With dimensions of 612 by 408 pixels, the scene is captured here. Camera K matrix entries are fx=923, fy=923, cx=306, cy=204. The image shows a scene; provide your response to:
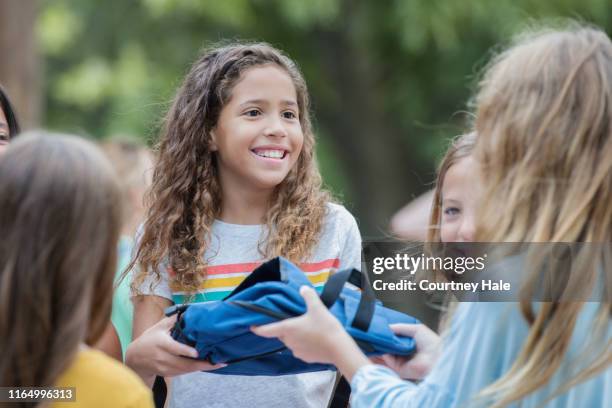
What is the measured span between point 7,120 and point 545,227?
205 centimetres

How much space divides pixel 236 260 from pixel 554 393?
48.5 inches

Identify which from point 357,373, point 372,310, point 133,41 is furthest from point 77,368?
point 133,41

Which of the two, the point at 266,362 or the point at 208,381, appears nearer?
the point at 266,362

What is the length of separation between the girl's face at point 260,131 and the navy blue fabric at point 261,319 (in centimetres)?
59

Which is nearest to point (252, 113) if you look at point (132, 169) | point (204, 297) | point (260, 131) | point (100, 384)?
point (260, 131)

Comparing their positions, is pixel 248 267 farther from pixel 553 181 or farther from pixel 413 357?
pixel 553 181

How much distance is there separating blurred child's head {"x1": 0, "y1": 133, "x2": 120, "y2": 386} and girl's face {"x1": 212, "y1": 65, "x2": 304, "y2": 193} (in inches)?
39.5

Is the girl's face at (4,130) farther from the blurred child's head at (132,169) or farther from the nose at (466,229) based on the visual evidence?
the blurred child's head at (132,169)

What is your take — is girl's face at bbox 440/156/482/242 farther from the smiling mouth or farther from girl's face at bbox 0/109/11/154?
girl's face at bbox 0/109/11/154

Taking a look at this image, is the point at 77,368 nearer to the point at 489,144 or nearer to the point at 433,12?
the point at 489,144

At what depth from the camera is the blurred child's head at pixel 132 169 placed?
525 cm

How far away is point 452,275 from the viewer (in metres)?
2.73

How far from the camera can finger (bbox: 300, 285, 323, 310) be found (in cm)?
225

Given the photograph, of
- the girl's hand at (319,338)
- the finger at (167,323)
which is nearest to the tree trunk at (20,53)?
the finger at (167,323)
